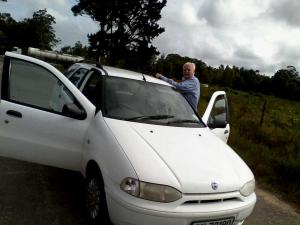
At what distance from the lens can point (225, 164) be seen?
13.2ft

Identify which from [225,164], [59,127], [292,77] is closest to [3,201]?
[59,127]

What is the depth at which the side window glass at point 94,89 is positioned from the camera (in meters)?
4.82

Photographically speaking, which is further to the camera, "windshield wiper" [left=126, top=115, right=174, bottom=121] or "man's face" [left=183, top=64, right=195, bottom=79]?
"man's face" [left=183, top=64, right=195, bottom=79]

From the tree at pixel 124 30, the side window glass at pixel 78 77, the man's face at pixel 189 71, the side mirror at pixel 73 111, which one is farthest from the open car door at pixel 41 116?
the tree at pixel 124 30

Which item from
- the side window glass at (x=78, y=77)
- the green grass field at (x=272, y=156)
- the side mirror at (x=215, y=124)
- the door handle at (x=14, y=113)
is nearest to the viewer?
the door handle at (x=14, y=113)

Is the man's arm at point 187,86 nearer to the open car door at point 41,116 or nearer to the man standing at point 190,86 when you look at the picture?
the man standing at point 190,86

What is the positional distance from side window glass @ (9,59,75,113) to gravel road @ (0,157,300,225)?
1075 millimetres

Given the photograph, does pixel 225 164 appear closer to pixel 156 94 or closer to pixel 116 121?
pixel 116 121

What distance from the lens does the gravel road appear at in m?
4.23

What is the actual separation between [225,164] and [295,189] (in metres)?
3.65

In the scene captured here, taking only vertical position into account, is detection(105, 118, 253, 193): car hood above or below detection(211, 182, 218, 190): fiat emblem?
above

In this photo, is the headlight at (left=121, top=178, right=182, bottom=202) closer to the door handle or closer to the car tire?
the car tire

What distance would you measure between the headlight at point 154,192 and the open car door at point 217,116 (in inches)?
86.7

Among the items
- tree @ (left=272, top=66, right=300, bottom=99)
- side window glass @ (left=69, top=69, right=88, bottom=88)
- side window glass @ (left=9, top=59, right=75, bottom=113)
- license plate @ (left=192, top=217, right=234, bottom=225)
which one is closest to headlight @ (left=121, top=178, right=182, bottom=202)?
license plate @ (left=192, top=217, right=234, bottom=225)
